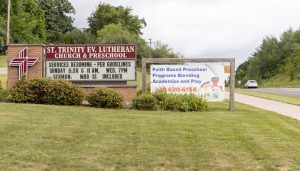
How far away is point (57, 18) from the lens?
365 ft

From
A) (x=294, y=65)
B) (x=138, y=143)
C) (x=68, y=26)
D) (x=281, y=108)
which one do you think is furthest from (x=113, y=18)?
(x=138, y=143)

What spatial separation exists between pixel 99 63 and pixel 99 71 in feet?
0.92

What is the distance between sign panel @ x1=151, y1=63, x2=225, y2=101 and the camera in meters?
18.2

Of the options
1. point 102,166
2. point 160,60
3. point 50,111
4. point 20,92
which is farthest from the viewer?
point 160,60

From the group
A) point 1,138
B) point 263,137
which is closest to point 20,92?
point 1,138

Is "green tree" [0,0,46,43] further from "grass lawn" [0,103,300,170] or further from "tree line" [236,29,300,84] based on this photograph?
"grass lawn" [0,103,300,170]

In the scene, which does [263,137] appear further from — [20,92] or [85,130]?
[20,92]

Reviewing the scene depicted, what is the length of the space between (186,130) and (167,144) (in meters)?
1.82

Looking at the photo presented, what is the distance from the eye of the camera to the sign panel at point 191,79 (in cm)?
1822

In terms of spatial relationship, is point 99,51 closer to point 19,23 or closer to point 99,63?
point 99,63

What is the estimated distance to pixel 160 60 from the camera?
1822 centimetres

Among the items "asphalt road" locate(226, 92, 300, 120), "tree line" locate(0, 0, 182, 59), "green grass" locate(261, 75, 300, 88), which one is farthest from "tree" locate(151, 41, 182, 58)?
"asphalt road" locate(226, 92, 300, 120)

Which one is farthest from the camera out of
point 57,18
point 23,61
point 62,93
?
point 57,18

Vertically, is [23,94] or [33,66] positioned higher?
[33,66]
